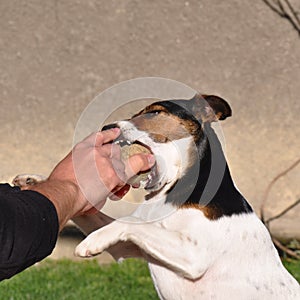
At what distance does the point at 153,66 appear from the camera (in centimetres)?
729

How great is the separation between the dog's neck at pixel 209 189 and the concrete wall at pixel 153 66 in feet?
10.1

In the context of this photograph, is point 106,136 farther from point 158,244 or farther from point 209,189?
point 209,189

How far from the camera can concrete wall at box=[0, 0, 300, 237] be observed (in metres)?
7.27

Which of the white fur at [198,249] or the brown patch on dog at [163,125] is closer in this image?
the white fur at [198,249]

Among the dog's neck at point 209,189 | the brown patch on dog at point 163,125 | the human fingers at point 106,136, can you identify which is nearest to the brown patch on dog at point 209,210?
the dog's neck at point 209,189

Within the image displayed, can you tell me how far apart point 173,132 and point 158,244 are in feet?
1.75

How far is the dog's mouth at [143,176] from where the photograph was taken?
144 inches

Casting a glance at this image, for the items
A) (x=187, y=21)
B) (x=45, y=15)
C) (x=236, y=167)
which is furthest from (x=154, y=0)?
(x=236, y=167)

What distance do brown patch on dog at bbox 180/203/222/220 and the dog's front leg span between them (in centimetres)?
14

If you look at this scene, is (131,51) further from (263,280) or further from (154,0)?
(263,280)

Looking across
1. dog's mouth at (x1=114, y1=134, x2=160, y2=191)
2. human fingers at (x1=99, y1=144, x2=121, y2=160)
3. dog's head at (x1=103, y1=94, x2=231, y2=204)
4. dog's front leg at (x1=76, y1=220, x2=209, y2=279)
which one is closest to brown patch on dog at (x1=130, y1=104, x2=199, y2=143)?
dog's head at (x1=103, y1=94, x2=231, y2=204)

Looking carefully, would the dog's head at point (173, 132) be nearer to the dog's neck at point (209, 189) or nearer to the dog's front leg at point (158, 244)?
the dog's neck at point (209, 189)

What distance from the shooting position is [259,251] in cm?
409

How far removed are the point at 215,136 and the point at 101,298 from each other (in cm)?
237
